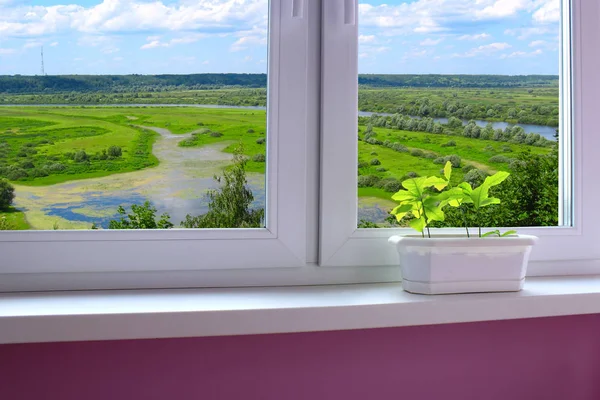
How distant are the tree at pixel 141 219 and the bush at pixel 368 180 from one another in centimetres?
43

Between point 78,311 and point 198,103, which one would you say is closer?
point 78,311

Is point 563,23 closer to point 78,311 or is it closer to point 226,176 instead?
point 226,176

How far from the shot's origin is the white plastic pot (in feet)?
3.92

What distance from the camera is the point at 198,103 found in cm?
132

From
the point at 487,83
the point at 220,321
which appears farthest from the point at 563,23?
the point at 220,321

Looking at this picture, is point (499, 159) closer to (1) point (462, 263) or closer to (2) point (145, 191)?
(1) point (462, 263)

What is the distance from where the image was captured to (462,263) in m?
1.21

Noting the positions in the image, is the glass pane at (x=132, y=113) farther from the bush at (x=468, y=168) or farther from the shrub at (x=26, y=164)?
the bush at (x=468, y=168)

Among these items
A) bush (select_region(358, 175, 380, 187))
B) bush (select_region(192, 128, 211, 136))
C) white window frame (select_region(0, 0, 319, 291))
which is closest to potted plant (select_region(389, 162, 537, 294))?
bush (select_region(358, 175, 380, 187))

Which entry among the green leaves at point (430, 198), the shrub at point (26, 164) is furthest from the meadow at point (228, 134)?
the green leaves at point (430, 198)

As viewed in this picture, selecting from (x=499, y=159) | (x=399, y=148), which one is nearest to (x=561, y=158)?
(x=499, y=159)

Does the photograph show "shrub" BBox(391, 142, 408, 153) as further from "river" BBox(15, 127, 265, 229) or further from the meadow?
"river" BBox(15, 127, 265, 229)

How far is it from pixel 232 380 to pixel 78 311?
1.18 ft

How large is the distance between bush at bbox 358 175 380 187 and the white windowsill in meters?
0.23
